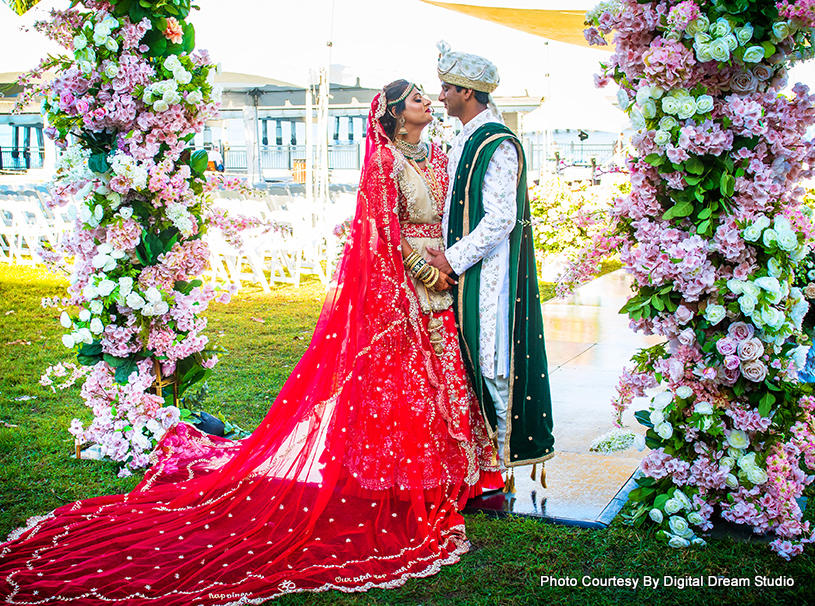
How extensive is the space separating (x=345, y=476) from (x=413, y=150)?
4.98ft

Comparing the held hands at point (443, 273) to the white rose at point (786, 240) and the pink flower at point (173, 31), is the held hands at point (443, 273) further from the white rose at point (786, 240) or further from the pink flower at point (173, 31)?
the pink flower at point (173, 31)

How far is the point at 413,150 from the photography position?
327 cm

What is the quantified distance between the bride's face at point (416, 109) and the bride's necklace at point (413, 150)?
0.09m

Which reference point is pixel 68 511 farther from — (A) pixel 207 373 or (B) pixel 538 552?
(B) pixel 538 552

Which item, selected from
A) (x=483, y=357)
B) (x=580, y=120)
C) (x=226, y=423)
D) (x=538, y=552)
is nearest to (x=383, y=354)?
(x=483, y=357)

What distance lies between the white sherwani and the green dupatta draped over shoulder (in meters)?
0.03

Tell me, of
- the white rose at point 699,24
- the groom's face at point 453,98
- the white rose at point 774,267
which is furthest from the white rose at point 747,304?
the groom's face at point 453,98

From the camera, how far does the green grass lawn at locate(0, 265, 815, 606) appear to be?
97.3 inches

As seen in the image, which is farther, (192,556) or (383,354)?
(383,354)

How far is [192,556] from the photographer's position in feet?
8.84

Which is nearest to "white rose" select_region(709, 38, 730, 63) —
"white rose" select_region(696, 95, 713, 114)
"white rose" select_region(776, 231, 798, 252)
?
"white rose" select_region(696, 95, 713, 114)

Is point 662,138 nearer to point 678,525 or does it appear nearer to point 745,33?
point 745,33

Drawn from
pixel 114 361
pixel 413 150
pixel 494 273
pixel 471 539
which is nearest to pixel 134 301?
pixel 114 361

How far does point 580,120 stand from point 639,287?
1111 centimetres
